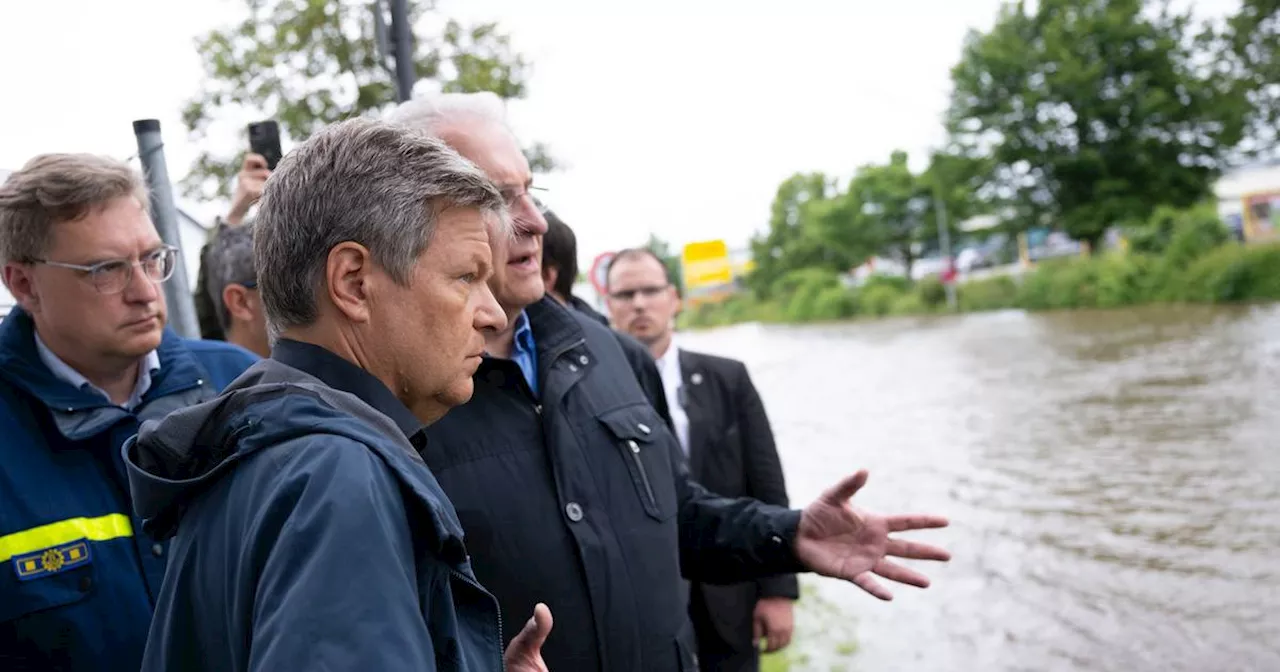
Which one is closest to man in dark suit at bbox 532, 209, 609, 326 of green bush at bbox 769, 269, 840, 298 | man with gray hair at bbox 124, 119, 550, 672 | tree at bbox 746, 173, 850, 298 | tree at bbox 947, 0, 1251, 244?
man with gray hair at bbox 124, 119, 550, 672

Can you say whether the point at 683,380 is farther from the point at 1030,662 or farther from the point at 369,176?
the point at 369,176

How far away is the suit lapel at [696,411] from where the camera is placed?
14.6 ft

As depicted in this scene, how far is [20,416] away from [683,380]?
9.18 ft

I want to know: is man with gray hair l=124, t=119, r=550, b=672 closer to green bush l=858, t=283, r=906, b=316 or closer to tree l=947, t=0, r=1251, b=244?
tree l=947, t=0, r=1251, b=244

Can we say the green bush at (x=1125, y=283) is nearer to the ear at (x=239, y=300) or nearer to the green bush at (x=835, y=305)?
the green bush at (x=835, y=305)

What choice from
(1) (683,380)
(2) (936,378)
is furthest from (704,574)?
(2) (936,378)

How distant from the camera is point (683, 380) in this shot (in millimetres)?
4656

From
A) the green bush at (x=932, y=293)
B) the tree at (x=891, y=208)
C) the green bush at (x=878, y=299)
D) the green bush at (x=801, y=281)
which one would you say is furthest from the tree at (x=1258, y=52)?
the green bush at (x=801, y=281)

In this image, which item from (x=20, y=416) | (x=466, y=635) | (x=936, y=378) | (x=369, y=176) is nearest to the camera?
(x=466, y=635)

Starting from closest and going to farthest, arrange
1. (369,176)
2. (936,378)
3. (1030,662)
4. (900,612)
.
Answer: (369,176) → (1030,662) → (900,612) → (936,378)

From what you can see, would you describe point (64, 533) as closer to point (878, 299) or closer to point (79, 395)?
point (79, 395)

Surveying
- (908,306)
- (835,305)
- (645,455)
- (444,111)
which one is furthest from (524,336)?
(835,305)

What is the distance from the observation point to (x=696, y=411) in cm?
450

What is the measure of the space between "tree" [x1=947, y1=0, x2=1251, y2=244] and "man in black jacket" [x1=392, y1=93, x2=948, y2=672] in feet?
129
